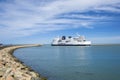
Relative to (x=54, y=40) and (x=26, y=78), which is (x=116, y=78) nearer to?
(x=26, y=78)

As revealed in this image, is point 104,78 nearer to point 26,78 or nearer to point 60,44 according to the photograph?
point 26,78

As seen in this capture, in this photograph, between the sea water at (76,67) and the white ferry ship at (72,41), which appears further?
the white ferry ship at (72,41)

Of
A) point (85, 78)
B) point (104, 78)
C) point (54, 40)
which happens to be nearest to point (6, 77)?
point (85, 78)

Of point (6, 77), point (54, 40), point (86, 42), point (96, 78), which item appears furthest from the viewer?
Result: point (54, 40)

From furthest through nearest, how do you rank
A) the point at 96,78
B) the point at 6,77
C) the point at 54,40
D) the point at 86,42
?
the point at 54,40
the point at 86,42
the point at 96,78
the point at 6,77

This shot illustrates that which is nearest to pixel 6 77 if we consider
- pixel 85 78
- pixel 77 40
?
pixel 85 78

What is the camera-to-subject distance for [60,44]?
124 m

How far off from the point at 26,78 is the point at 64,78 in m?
4.66

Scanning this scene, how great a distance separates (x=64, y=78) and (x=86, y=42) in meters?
102

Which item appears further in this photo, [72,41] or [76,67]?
[72,41]

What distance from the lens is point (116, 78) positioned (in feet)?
58.9

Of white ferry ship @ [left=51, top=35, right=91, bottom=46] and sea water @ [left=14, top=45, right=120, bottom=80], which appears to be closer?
sea water @ [left=14, top=45, right=120, bottom=80]

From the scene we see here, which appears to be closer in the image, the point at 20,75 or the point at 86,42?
the point at 20,75

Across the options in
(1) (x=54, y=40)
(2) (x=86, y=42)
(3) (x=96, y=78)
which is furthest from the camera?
(1) (x=54, y=40)
